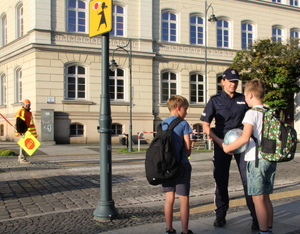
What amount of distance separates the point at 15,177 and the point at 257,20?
2501 centimetres

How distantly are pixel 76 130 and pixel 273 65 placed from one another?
13.3m

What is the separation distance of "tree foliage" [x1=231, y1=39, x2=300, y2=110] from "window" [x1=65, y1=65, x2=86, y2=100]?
32.9 ft

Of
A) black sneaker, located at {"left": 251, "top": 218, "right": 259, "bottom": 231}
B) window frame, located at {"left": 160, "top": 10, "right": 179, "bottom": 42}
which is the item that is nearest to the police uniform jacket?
black sneaker, located at {"left": 251, "top": 218, "right": 259, "bottom": 231}

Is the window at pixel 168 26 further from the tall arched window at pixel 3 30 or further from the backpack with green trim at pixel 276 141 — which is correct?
the backpack with green trim at pixel 276 141

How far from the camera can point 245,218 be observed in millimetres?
4992

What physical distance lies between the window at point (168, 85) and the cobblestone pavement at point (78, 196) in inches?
608

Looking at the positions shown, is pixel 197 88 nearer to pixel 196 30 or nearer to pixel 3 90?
pixel 196 30

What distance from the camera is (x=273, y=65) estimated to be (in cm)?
2430

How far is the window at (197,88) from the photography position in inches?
1049

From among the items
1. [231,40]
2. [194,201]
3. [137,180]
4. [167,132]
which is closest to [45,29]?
[231,40]

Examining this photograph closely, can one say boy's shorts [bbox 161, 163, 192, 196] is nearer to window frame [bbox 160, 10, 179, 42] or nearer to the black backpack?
the black backpack

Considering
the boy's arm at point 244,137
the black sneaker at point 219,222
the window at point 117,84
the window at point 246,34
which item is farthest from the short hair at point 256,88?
the window at point 246,34

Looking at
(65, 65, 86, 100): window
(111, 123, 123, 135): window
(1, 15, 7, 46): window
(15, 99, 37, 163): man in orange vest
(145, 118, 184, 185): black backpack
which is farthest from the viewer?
(1, 15, 7, 46): window

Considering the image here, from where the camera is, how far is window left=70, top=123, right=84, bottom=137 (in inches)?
889
